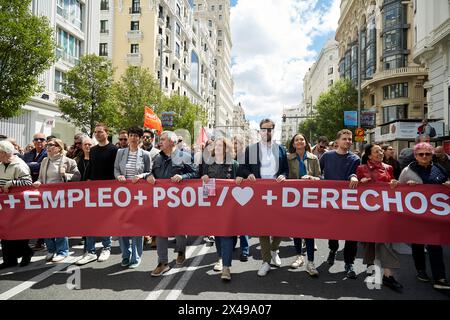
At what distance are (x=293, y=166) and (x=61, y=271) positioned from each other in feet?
13.5

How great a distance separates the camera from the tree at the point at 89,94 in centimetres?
2183

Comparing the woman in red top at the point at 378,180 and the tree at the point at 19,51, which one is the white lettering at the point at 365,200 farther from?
the tree at the point at 19,51

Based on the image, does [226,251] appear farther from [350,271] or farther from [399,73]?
[399,73]

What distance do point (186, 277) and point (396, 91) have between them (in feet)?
140

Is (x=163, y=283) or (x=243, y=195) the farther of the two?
(x=243, y=195)

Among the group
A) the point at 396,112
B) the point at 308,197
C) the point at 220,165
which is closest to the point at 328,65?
the point at 396,112

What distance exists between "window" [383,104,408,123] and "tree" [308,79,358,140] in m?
3.92

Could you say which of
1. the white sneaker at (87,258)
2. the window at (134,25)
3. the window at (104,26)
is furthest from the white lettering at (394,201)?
the window at (104,26)

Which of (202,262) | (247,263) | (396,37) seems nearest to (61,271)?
(202,262)

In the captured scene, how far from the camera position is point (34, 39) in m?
12.5

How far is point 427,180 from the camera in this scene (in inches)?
182

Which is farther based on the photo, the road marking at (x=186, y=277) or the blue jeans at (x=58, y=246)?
the blue jeans at (x=58, y=246)

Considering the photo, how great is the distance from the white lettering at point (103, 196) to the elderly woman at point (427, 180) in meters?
4.31

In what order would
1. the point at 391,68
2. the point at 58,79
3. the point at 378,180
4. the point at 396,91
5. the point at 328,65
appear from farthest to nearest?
the point at 328,65 → the point at 391,68 → the point at 396,91 → the point at 58,79 → the point at 378,180
